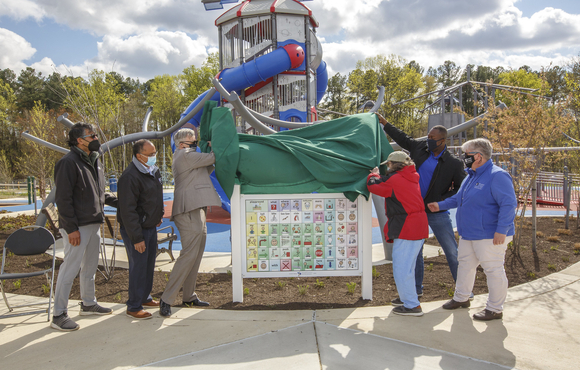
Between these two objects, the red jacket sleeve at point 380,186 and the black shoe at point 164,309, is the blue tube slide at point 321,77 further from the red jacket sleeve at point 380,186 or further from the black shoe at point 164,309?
the black shoe at point 164,309

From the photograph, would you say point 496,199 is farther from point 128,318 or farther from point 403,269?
point 128,318

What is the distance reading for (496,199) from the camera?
12.1 feet

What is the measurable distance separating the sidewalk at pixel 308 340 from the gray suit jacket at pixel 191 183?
119 cm

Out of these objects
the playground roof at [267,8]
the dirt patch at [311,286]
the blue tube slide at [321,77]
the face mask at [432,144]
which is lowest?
the dirt patch at [311,286]

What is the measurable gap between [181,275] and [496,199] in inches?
131

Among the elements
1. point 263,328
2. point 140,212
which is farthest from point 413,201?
point 140,212

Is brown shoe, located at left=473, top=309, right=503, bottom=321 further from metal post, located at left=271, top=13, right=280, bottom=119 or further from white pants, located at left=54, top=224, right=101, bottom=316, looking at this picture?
metal post, located at left=271, top=13, right=280, bottom=119

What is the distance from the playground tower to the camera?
15.6 meters

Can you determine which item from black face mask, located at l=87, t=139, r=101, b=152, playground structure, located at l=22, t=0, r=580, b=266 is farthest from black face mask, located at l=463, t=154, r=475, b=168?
playground structure, located at l=22, t=0, r=580, b=266

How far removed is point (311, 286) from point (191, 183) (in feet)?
7.22

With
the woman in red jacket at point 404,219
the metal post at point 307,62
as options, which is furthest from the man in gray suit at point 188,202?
the metal post at point 307,62

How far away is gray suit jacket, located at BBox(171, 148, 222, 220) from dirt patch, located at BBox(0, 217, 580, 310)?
1254mm

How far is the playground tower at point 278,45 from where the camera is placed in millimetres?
15633

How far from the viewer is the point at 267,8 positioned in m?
15.5
